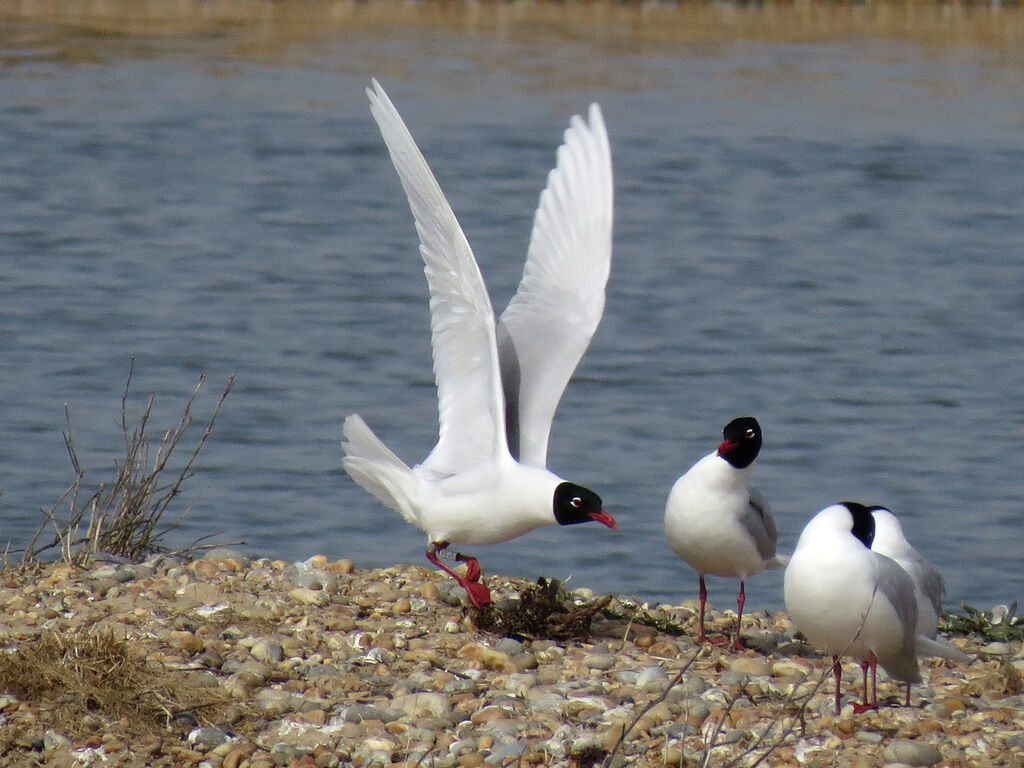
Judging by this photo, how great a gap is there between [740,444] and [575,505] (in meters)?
0.60

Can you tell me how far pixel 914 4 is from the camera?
82.8 ft

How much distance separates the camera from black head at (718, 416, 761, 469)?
6.23 metres

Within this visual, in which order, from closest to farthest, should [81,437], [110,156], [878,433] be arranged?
[81,437] → [878,433] → [110,156]

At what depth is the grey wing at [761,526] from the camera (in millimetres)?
6383

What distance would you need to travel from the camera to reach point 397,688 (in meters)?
5.41

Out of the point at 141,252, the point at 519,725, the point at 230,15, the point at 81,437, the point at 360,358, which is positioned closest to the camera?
the point at 519,725

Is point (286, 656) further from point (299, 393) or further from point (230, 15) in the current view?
point (230, 15)

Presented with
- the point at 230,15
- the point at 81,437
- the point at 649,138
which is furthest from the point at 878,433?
the point at 230,15

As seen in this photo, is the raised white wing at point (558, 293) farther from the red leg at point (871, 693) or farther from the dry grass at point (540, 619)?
the red leg at point (871, 693)

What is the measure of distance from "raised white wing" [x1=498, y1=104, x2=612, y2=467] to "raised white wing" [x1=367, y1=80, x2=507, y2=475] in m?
0.19

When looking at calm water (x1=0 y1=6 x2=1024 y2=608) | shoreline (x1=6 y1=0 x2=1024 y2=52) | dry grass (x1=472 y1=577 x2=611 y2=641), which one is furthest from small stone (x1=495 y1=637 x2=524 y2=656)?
shoreline (x1=6 y1=0 x2=1024 y2=52)

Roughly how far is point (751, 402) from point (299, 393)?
2.92m

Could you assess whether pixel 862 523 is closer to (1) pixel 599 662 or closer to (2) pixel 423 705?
(1) pixel 599 662

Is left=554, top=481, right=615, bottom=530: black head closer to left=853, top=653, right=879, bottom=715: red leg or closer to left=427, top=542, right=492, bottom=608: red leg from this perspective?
left=427, top=542, right=492, bottom=608: red leg
